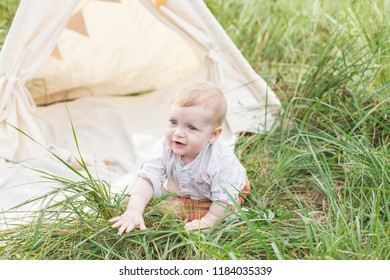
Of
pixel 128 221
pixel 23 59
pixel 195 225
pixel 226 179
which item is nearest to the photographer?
pixel 128 221

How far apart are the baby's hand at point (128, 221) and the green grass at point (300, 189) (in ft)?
0.10

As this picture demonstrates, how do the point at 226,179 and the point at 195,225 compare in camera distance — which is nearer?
the point at 195,225

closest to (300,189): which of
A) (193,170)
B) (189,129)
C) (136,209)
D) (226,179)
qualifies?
(226,179)

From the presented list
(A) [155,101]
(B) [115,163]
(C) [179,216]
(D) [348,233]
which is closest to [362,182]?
(D) [348,233]

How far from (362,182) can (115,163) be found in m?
1.46

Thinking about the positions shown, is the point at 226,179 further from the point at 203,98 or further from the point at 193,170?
the point at 203,98

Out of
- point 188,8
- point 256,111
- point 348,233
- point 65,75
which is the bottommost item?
point 348,233

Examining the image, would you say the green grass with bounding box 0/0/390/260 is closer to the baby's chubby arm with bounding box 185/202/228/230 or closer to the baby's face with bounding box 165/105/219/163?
the baby's chubby arm with bounding box 185/202/228/230

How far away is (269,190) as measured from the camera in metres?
2.88

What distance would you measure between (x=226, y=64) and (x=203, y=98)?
3.59ft

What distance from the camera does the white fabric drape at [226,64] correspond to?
11.0 ft

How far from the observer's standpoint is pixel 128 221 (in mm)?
2375

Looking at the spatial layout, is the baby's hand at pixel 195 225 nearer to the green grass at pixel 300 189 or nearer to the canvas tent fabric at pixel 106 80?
the green grass at pixel 300 189

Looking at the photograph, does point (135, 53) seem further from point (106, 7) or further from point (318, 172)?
point (318, 172)
